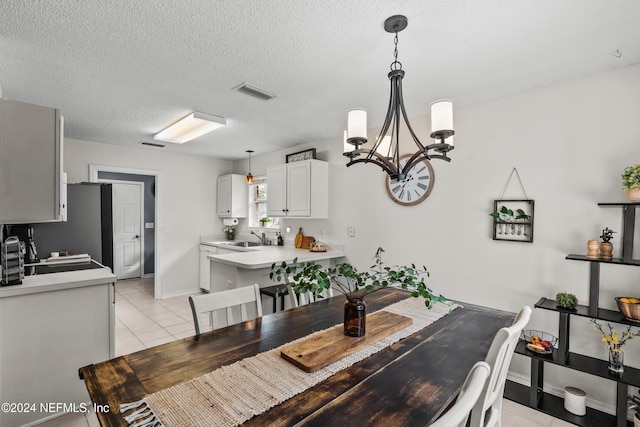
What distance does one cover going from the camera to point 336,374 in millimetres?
1133

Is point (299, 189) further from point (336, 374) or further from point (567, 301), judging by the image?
point (336, 374)

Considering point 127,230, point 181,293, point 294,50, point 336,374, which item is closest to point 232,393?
point 336,374

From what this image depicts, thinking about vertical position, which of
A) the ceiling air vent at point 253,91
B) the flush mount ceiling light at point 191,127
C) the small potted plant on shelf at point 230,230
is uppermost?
the ceiling air vent at point 253,91

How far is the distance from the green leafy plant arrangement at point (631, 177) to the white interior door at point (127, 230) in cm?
712

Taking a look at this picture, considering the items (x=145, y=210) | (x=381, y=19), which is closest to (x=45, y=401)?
(x=381, y=19)

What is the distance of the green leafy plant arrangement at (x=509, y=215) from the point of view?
7.95ft

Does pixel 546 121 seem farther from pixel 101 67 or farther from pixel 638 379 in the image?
pixel 101 67

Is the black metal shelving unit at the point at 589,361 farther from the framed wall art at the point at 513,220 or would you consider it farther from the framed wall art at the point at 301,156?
the framed wall art at the point at 301,156

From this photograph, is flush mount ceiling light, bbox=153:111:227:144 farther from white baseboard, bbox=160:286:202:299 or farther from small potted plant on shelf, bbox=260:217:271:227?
white baseboard, bbox=160:286:202:299

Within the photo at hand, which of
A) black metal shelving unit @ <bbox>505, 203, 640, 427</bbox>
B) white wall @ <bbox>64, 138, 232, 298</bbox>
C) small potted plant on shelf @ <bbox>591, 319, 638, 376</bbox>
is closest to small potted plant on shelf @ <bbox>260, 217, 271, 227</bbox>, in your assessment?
white wall @ <bbox>64, 138, 232, 298</bbox>

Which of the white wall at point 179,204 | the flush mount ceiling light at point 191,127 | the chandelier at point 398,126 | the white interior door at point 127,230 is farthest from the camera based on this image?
the white interior door at point 127,230

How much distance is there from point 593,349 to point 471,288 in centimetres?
86

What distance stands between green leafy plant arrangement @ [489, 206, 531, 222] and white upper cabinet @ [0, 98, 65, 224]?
124 inches

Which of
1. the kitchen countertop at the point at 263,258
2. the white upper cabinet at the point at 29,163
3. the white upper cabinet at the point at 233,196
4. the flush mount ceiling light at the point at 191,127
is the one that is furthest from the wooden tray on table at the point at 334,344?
the white upper cabinet at the point at 233,196
